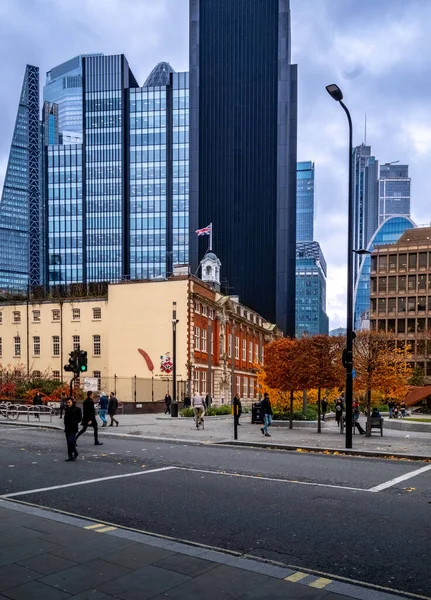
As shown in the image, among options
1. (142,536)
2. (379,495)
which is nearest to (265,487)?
(379,495)

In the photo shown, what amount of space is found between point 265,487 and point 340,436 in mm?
13592

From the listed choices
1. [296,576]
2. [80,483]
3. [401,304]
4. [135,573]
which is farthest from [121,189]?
[296,576]

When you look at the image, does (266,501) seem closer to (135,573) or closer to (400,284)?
(135,573)

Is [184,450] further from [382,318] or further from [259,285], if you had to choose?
[259,285]

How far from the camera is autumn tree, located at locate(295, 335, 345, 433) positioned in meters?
27.4

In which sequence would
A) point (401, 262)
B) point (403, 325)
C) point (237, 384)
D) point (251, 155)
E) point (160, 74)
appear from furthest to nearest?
1. point (160, 74)
2. point (251, 155)
3. point (401, 262)
4. point (403, 325)
5. point (237, 384)

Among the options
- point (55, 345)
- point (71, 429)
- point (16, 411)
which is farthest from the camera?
point (55, 345)

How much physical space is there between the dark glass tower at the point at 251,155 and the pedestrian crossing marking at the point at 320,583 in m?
123

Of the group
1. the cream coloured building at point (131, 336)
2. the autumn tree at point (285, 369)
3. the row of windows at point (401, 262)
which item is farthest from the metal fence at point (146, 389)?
the row of windows at point (401, 262)

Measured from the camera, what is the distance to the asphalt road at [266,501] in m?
7.25

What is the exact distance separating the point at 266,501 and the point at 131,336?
41689mm

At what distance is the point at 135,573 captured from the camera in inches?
246

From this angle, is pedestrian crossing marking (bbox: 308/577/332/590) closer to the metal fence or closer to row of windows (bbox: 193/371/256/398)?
the metal fence

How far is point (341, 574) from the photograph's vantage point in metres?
6.52
